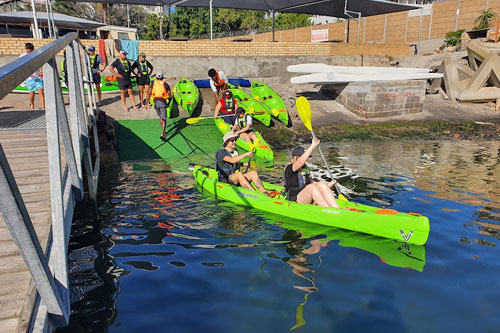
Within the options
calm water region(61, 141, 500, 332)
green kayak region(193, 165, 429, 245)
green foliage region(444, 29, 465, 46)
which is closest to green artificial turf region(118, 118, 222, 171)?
calm water region(61, 141, 500, 332)

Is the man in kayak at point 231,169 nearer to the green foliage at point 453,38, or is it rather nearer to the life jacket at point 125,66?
the life jacket at point 125,66

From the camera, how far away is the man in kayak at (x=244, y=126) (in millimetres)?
10492

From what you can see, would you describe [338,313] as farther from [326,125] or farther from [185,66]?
[185,66]

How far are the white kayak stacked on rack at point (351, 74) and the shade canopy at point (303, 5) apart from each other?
4.84 m

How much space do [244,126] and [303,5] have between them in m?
12.8

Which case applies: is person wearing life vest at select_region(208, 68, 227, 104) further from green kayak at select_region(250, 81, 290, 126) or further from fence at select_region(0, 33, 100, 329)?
fence at select_region(0, 33, 100, 329)

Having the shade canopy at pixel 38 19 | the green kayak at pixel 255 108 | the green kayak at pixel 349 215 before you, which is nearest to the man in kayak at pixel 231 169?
the green kayak at pixel 349 215

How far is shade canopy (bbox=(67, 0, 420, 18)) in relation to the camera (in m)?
19.3

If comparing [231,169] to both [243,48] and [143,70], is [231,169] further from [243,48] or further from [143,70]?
[243,48]

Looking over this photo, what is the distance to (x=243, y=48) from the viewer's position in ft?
56.1

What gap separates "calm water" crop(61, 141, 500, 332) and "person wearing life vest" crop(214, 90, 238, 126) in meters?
4.88

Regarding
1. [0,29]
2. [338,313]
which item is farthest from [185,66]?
[0,29]

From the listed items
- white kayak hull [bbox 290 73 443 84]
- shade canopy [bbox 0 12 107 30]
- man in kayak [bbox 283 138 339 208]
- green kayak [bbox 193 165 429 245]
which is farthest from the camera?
shade canopy [bbox 0 12 107 30]

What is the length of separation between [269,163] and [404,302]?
253 inches
